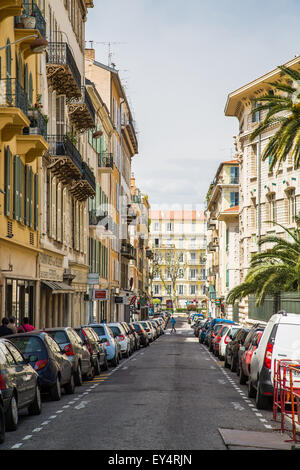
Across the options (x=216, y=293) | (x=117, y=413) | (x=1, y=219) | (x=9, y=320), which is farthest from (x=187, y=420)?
(x=216, y=293)

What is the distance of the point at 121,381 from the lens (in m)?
23.7

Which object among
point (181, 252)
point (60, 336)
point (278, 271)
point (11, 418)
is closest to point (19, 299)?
point (60, 336)

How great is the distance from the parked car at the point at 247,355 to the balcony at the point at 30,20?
1221 cm

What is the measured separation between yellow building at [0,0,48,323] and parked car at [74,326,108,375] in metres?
2.64

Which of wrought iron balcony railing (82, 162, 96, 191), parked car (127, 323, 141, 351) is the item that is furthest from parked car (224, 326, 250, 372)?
wrought iron balcony railing (82, 162, 96, 191)

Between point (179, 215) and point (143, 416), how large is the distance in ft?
481

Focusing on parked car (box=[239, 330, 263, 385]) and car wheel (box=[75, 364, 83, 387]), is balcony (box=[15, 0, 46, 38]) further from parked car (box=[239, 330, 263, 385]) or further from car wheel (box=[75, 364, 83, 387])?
parked car (box=[239, 330, 263, 385])

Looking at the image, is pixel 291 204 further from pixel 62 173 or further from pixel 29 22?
pixel 29 22

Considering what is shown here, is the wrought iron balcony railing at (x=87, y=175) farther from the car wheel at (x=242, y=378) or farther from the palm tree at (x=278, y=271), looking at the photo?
the car wheel at (x=242, y=378)

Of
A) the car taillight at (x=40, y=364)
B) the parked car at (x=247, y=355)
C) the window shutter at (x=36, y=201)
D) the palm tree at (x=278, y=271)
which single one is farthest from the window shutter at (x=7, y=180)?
the palm tree at (x=278, y=271)

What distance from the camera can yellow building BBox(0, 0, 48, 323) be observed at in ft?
82.4

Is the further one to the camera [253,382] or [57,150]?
[57,150]
